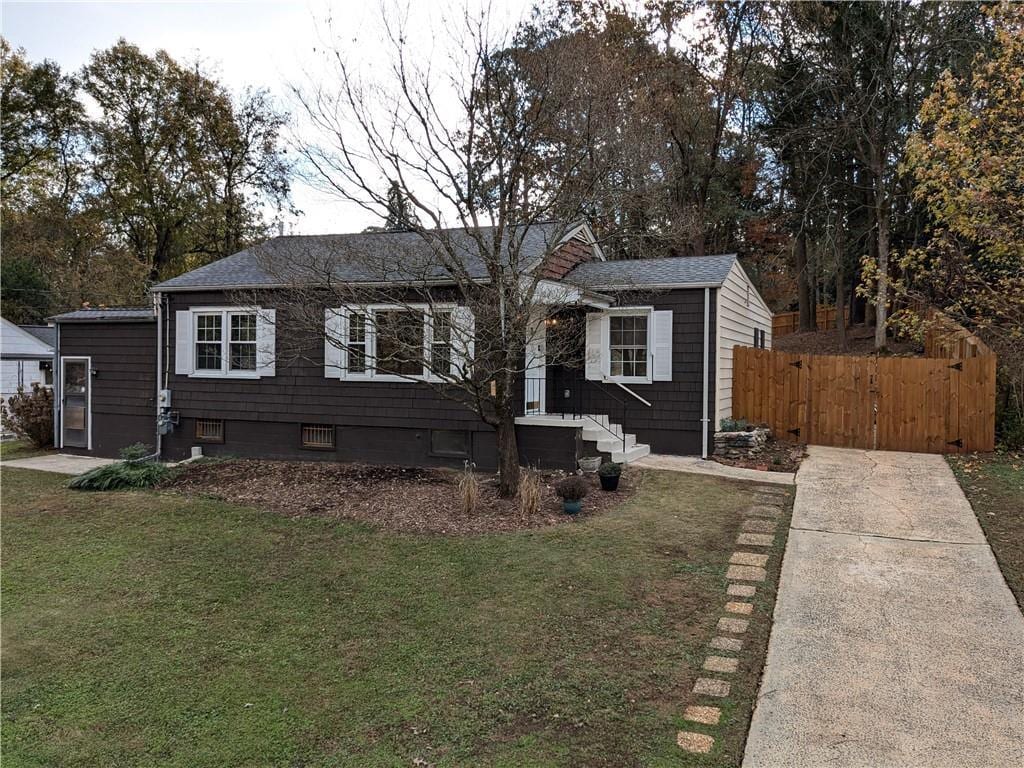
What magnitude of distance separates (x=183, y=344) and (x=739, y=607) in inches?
441

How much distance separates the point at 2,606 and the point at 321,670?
3.31 metres

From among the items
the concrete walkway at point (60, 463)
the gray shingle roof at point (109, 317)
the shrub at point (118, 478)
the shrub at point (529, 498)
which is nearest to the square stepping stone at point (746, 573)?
the shrub at point (529, 498)

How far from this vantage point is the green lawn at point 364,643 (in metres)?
3.36

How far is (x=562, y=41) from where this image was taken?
315 inches

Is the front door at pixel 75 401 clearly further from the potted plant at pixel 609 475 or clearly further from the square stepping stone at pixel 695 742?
the square stepping stone at pixel 695 742

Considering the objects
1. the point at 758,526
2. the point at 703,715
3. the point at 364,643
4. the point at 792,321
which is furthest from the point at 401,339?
the point at 792,321

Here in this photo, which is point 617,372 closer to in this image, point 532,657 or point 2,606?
point 532,657

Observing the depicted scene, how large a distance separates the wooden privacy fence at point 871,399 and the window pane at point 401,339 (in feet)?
20.6

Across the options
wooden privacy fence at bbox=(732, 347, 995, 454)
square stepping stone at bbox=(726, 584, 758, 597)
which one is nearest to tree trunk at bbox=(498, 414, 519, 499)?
square stepping stone at bbox=(726, 584, 758, 597)

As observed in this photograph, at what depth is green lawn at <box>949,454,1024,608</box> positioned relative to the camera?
5715mm

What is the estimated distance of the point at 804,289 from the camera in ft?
80.9

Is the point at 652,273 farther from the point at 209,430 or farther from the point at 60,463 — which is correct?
the point at 60,463

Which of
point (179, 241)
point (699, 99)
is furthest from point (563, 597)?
point (179, 241)

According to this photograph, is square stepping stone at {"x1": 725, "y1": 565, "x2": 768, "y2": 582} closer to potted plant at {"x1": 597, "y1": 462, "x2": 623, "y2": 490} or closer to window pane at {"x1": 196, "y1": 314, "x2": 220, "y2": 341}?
potted plant at {"x1": 597, "y1": 462, "x2": 623, "y2": 490}
